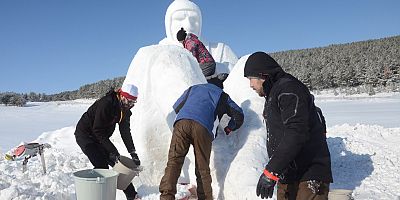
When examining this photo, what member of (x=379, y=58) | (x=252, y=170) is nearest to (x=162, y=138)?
(x=252, y=170)

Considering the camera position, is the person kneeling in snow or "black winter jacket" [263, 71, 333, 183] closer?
"black winter jacket" [263, 71, 333, 183]

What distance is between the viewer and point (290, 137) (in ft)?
7.27

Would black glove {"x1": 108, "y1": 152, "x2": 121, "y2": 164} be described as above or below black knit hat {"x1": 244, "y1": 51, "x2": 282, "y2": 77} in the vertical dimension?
below

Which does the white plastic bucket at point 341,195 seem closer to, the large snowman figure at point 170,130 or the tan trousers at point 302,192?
the tan trousers at point 302,192

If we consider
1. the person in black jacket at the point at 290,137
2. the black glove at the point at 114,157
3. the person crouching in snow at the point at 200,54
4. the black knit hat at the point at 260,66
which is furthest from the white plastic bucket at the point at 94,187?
the person crouching in snow at the point at 200,54

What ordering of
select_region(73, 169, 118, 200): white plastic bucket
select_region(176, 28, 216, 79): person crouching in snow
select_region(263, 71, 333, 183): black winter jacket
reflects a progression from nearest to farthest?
select_region(263, 71, 333, 183): black winter jacket < select_region(73, 169, 118, 200): white plastic bucket < select_region(176, 28, 216, 79): person crouching in snow

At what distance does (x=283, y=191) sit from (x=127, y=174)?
5.66 feet

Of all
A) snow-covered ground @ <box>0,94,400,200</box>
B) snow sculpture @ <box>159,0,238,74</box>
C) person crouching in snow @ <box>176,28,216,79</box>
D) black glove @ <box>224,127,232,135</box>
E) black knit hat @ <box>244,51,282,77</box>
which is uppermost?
snow sculpture @ <box>159,0,238,74</box>

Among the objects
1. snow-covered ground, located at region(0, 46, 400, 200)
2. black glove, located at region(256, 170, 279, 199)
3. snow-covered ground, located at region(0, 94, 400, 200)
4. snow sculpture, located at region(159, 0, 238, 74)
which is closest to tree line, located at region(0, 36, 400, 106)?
snow sculpture, located at region(159, 0, 238, 74)

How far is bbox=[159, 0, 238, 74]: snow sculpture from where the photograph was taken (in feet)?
23.7

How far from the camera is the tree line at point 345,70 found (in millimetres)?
31266

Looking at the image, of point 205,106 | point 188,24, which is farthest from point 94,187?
point 188,24

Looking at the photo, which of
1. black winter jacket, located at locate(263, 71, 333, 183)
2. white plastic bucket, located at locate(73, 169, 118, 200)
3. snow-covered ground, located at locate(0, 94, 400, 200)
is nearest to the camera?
black winter jacket, located at locate(263, 71, 333, 183)

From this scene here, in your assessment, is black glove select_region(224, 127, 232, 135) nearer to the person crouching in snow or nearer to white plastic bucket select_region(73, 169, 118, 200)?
white plastic bucket select_region(73, 169, 118, 200)
